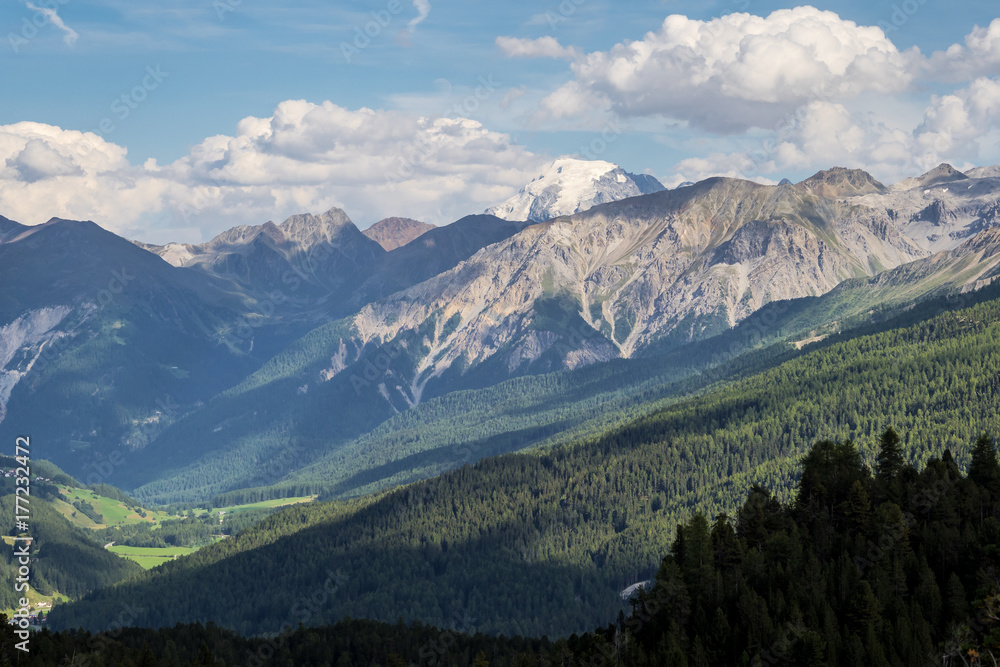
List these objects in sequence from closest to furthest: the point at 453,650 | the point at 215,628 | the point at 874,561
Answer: the point at 874,561 < the point at 453,650 < the point at 215,628

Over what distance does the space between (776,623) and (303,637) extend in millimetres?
97236

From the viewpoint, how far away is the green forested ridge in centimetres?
10219

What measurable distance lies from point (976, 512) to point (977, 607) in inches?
909

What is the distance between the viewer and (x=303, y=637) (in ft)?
587

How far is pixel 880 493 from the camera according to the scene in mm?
128875

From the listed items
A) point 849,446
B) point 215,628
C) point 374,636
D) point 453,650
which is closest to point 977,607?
point 849,446

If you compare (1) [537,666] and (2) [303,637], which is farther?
(2) [303,637]

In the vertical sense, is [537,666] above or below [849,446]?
below

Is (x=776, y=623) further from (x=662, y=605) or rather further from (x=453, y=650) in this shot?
(x=453, y=650)

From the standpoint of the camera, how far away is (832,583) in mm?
113875

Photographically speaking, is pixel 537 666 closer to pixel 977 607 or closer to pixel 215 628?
pixel 977 607

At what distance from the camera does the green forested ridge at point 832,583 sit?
102 metres

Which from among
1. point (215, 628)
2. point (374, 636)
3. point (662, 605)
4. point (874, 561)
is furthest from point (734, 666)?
point (215, 628)

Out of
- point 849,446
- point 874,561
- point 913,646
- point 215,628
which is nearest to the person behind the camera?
point 913,646
